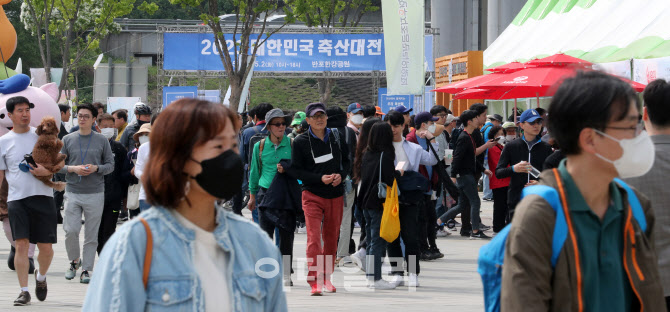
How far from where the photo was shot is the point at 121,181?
10.7m

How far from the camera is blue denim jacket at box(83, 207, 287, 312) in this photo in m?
2.64

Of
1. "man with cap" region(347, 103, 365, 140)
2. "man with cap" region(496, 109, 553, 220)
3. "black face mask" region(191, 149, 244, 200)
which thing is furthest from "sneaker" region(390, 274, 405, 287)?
"black face mask" region(191, 149, 244, 200)

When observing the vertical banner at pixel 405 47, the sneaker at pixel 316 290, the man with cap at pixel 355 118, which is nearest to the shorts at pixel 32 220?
the sneaker at pixel 316 290

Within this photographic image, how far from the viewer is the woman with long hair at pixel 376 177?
9.24m

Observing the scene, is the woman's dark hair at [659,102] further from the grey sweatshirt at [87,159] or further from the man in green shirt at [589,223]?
the grey sweatshirt at [87,159]

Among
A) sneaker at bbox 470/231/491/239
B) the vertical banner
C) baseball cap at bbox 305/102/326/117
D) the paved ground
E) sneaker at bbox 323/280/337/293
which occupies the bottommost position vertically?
sneaker at bbox 470/231/491/239

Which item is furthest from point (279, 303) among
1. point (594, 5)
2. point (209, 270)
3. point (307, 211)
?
point (594, 5)

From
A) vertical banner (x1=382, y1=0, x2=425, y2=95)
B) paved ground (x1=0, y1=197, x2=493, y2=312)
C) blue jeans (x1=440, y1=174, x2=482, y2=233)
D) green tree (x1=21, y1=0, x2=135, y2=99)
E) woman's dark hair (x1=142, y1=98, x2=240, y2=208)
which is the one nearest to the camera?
woman's dark hair (x1=142, y1=98, x2=240, y2=208)

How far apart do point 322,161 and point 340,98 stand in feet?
156

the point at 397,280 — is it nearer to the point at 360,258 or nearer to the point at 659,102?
the point at 360,258

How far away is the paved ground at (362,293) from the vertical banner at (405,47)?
570cm

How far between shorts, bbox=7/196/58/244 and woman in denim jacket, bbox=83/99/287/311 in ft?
19.8

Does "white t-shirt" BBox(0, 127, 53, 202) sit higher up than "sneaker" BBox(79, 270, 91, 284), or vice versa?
"white t-shirt" BBox(0, 127, 53, 202)

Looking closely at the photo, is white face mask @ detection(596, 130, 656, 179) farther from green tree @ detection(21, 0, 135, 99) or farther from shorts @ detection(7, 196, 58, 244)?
green tree @ detection(21, 0, 135, 99)
